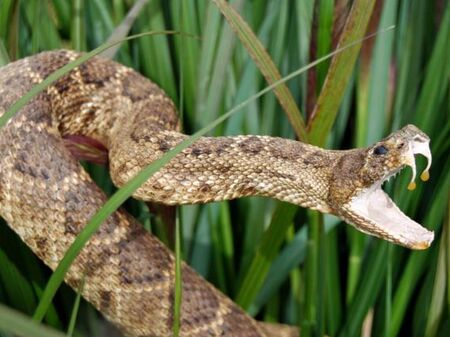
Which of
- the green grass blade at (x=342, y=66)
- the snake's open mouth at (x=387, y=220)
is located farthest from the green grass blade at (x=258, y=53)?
the snake's open mouth at (x=387, y=220)

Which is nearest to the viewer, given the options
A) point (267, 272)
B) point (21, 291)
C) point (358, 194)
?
point (358, 194)

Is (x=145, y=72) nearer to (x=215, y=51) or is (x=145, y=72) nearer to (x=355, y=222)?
(x=215, y=51)

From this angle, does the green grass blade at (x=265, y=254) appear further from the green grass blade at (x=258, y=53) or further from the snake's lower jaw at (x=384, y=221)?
A: the green grass blade at (x=258, y=53)

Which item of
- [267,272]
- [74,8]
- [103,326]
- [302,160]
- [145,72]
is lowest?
[103,326]

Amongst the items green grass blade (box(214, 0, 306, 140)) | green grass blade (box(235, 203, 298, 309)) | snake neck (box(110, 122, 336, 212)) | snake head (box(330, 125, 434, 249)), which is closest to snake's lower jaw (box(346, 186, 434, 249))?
snake head (box(330, 125, 434, 249))

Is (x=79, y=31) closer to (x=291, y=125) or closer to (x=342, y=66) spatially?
(x=291, y=125)

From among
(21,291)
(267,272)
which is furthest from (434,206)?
(21,291)
